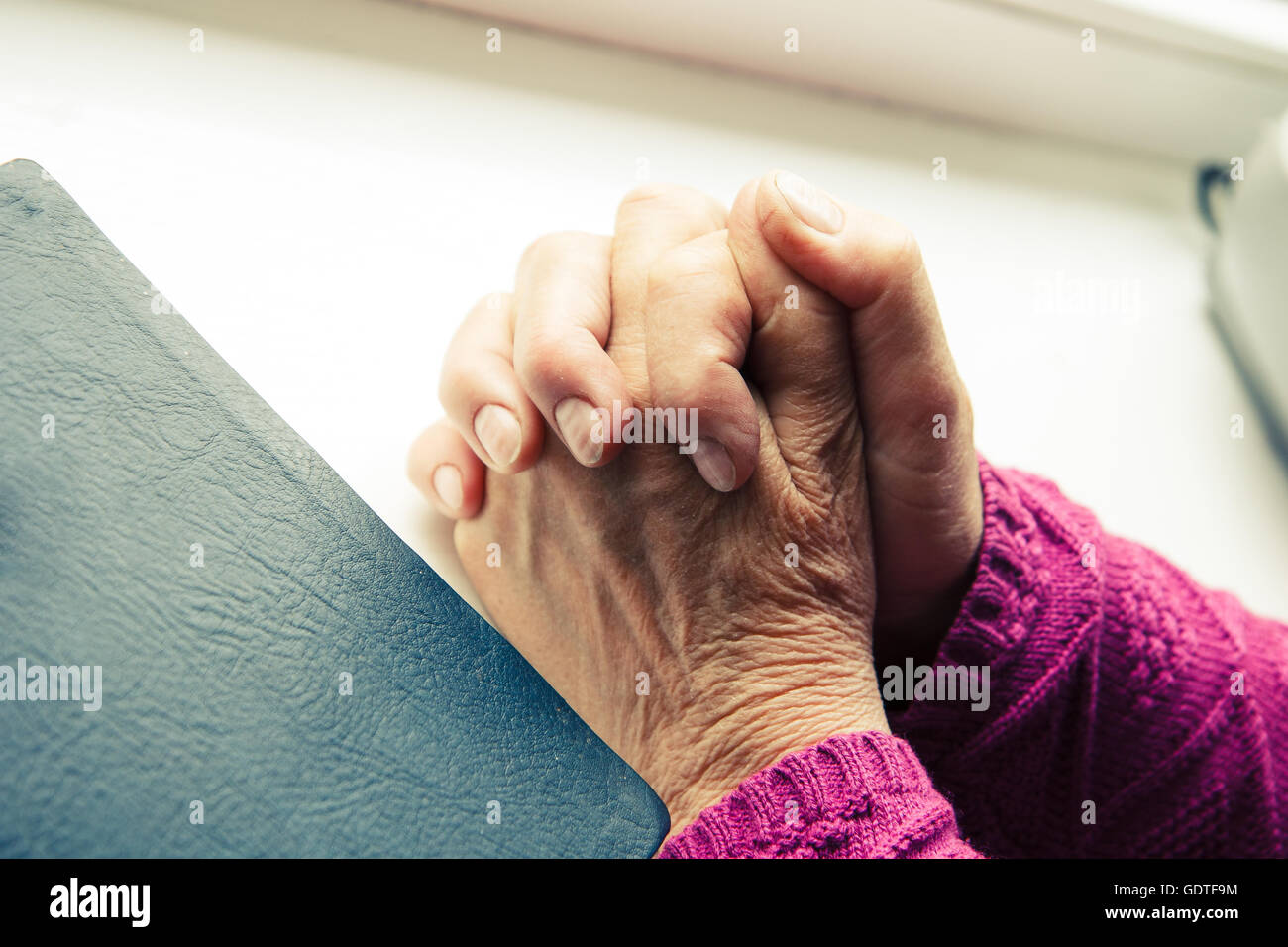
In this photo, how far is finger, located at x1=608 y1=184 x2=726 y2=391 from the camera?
0.60 metres

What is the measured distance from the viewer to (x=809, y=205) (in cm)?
56

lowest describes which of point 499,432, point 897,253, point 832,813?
point 832,813

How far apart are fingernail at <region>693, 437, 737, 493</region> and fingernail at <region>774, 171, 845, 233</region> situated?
0.14 metres

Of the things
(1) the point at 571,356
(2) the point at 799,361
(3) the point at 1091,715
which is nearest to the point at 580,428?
(1) the point at 571,356

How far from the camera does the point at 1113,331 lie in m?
0.99

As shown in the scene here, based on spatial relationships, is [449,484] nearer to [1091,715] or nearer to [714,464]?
[714,464]

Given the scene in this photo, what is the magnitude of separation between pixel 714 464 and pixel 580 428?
0.08 metres

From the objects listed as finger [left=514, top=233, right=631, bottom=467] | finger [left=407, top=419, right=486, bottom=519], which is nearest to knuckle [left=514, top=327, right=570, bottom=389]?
finger [left=514, top=233, right=631, bottom=467]

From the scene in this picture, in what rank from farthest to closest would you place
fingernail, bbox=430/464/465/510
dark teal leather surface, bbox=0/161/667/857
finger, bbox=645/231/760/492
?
fingernail, bbox=430/464/465/510 < finger, bbox=645/231/760/492 < dark teal leather surface, bbox=0/161/667/857

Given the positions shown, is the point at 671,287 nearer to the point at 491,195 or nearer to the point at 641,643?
the point at 641,643

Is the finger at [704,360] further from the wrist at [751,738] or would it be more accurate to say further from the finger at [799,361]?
the wrist at [751,738]

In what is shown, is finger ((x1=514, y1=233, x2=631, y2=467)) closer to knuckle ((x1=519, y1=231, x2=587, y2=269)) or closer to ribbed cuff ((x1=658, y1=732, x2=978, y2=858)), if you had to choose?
knuckle ((x1=519, y1=231, x2=587, y2=269))
